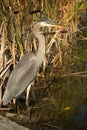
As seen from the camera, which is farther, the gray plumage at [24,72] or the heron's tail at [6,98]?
the gray plumage at [24,72]

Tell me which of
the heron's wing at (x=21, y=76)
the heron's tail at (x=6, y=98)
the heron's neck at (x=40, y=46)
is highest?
the heron's neck at (x=40, y=46)

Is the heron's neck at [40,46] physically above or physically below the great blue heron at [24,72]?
above

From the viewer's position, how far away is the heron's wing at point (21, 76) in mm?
5258

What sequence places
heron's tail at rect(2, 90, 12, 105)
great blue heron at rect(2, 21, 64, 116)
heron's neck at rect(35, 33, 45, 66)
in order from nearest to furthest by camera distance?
heron's tail at rect(2, 90, 12, 105), great blue heron at rect(2, 21, 64, 116), heron's neck at rect(35, 33, 45, 66)

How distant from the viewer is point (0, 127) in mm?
3877

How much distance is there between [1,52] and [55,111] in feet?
4.03

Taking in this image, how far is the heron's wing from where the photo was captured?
17.3 feet

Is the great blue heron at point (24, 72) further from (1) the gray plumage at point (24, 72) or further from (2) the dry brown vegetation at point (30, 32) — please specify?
(2) the dry brown vegetation at point (30, 32)

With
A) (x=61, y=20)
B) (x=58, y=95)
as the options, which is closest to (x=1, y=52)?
(x=58, y=95)

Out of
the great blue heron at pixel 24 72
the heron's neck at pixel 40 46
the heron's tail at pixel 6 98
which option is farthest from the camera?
the heron's neck at pixel 40 46

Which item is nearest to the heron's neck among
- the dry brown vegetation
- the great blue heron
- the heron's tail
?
the great blue heron

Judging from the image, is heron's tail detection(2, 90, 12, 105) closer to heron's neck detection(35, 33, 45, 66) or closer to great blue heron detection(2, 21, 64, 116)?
great blue heron detection(2, 21, 64, 116)

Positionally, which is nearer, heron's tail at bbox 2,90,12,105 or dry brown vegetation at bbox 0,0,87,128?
heron's tail at bbox 2,90,12,105

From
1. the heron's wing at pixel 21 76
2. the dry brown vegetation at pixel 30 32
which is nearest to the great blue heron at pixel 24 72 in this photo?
the heron's wing at pixel 21 76
